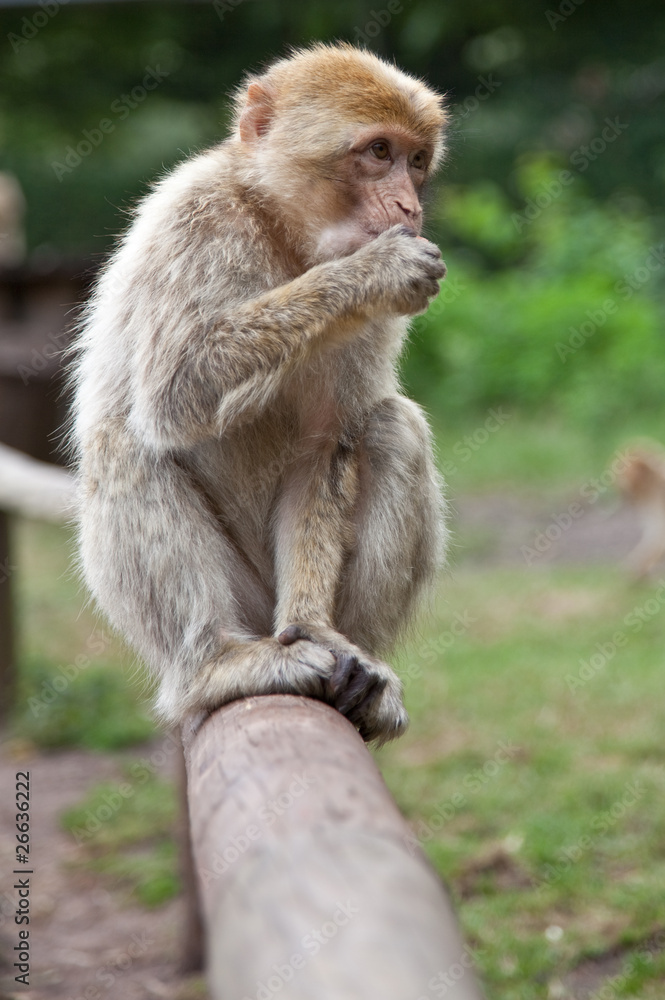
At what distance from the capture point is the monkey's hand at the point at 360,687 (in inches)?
107

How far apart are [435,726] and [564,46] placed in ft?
45.9

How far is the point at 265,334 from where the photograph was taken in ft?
9.41

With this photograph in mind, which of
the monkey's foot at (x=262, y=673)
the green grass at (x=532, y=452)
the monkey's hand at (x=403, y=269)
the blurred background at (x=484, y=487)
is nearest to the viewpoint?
the monkey's foot at (x=262, y=673)

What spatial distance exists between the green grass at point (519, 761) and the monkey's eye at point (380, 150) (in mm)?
2081

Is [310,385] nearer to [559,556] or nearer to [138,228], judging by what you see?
[138,228]

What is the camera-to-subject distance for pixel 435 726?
22.8 feet

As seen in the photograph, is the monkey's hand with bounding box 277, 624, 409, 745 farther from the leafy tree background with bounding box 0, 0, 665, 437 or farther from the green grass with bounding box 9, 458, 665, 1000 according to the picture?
the leafy tree background with bounding box 0, 0, 665, 437

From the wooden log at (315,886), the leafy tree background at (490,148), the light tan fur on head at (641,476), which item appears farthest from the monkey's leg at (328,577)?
the leafy tree background at (490,148)

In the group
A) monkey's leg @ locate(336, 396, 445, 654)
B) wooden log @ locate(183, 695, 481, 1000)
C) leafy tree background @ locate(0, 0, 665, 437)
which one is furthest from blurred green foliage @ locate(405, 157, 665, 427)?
wooden log @ locate(183, 695, 481, 1000)

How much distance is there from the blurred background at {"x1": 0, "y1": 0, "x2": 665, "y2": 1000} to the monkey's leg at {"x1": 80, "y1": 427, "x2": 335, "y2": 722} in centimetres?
115

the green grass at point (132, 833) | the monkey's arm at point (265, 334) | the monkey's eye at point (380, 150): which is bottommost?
the green grass at point (132, 833)

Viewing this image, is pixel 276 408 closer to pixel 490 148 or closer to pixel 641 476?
pixel 641 476

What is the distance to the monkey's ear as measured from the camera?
3283 mm

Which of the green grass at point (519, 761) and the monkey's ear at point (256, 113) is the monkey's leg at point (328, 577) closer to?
the monkey's ear at point (256, 113)
